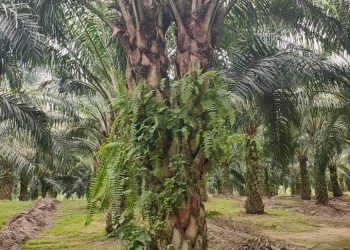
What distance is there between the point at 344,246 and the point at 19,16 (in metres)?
7.31

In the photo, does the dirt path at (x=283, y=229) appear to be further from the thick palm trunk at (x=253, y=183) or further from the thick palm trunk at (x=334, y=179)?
the thick palm trunk at (x=334, y=179)

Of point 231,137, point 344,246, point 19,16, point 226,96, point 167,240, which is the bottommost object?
point 344,246

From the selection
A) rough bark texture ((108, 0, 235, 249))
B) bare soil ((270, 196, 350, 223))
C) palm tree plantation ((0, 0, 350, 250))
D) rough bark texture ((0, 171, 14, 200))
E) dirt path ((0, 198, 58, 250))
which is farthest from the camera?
rough bark texture ((0, 171, 14, 200))

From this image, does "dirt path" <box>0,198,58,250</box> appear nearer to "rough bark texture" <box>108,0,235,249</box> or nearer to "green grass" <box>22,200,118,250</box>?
"green grass" <box>22,200,118,250</box>

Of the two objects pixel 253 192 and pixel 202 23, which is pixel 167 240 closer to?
pixel 202 23

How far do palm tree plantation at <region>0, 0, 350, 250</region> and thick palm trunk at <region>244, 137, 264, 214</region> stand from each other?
0.15 feet

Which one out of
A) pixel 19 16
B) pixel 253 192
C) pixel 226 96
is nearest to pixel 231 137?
pixel 226 96

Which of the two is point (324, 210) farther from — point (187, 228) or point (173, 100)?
point (173, 100)

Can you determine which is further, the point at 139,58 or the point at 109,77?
the point at 109,77

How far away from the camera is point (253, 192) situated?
14359mm

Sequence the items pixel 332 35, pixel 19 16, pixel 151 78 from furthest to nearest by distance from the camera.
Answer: pixel 332 35 → pixel 19 16 → pixel 151 78

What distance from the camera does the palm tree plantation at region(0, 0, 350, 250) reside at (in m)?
4.50

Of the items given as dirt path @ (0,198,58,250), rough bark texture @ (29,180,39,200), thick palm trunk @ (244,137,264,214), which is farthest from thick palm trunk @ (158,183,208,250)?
rough bark texture @ (29,180,39,200)

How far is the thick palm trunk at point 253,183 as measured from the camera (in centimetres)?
1420
